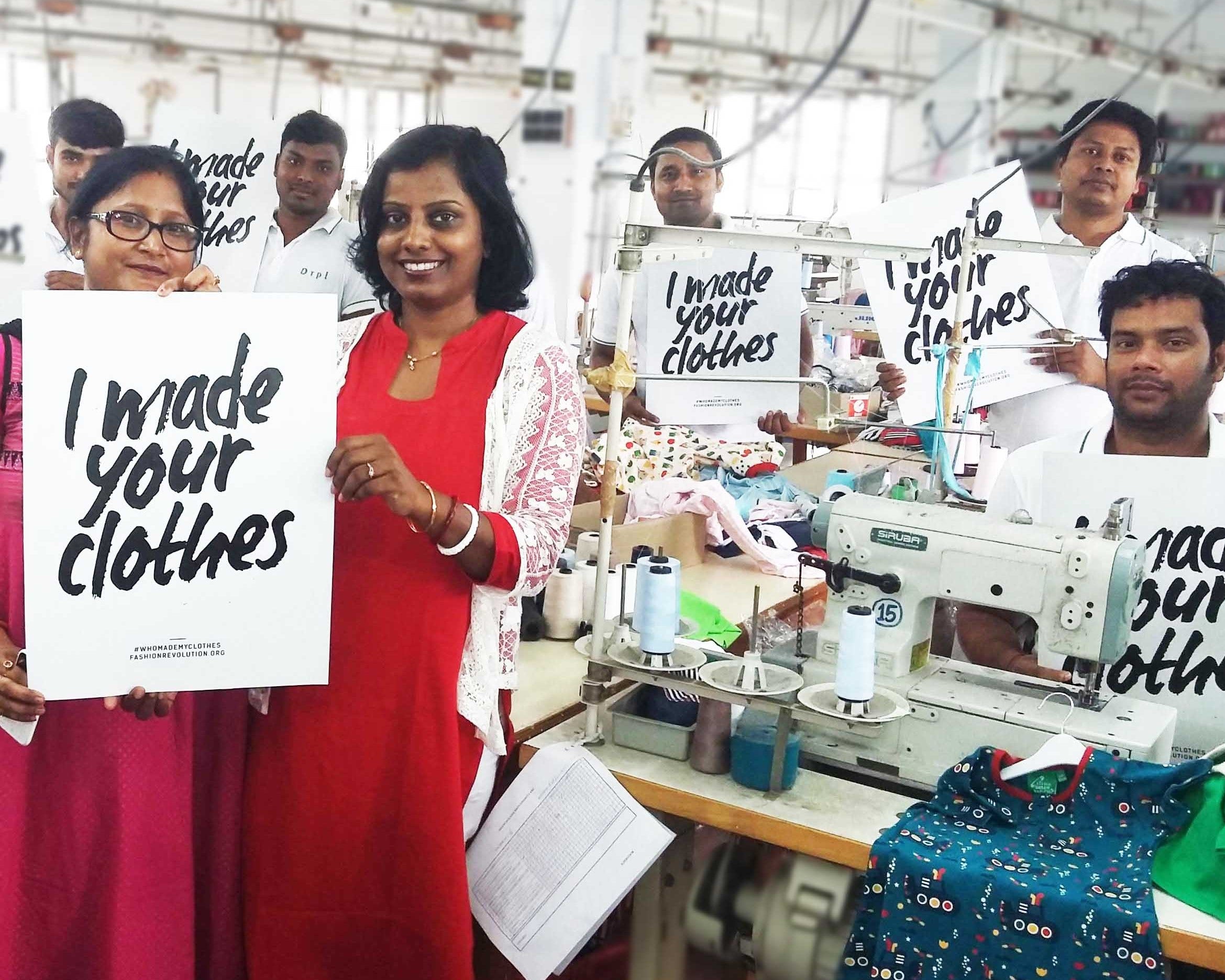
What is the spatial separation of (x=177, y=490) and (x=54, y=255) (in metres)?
1.08

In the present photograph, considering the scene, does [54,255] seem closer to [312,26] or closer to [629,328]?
[629,328]

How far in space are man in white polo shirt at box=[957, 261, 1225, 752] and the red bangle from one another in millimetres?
996

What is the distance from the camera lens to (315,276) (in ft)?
9.39

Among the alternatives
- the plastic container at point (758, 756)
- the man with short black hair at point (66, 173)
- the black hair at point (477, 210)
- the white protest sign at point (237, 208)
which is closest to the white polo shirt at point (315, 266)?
the white protest sign at point (237, 208)

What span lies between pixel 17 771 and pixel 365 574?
1.67 ft

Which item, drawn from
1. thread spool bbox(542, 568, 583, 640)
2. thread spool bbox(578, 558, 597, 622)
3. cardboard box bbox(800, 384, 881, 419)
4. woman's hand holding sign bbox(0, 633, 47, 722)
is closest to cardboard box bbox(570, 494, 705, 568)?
thread spool bbox(578, 558, 597, 622)

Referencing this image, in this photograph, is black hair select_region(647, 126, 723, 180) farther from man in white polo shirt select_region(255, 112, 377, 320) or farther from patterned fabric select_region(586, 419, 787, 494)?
patterned fabric select_region(586, 419, 787, 494)

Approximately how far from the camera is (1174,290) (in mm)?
2137

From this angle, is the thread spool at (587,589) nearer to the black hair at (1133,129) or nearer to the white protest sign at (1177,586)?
the white protest sign at (1177,586)

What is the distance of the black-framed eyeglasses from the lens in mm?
1561

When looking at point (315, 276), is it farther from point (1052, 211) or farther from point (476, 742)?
point (1052, 211)

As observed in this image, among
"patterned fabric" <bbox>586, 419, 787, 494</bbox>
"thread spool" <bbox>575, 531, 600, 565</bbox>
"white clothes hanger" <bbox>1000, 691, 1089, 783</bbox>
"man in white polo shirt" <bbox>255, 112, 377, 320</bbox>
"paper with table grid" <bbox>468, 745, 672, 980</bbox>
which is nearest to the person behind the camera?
"white clothes hanger" <bbox>1000, 691, 1089, 783</bbox>

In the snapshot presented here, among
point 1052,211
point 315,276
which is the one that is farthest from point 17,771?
point 1052,211

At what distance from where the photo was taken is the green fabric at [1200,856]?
143 centimetres
